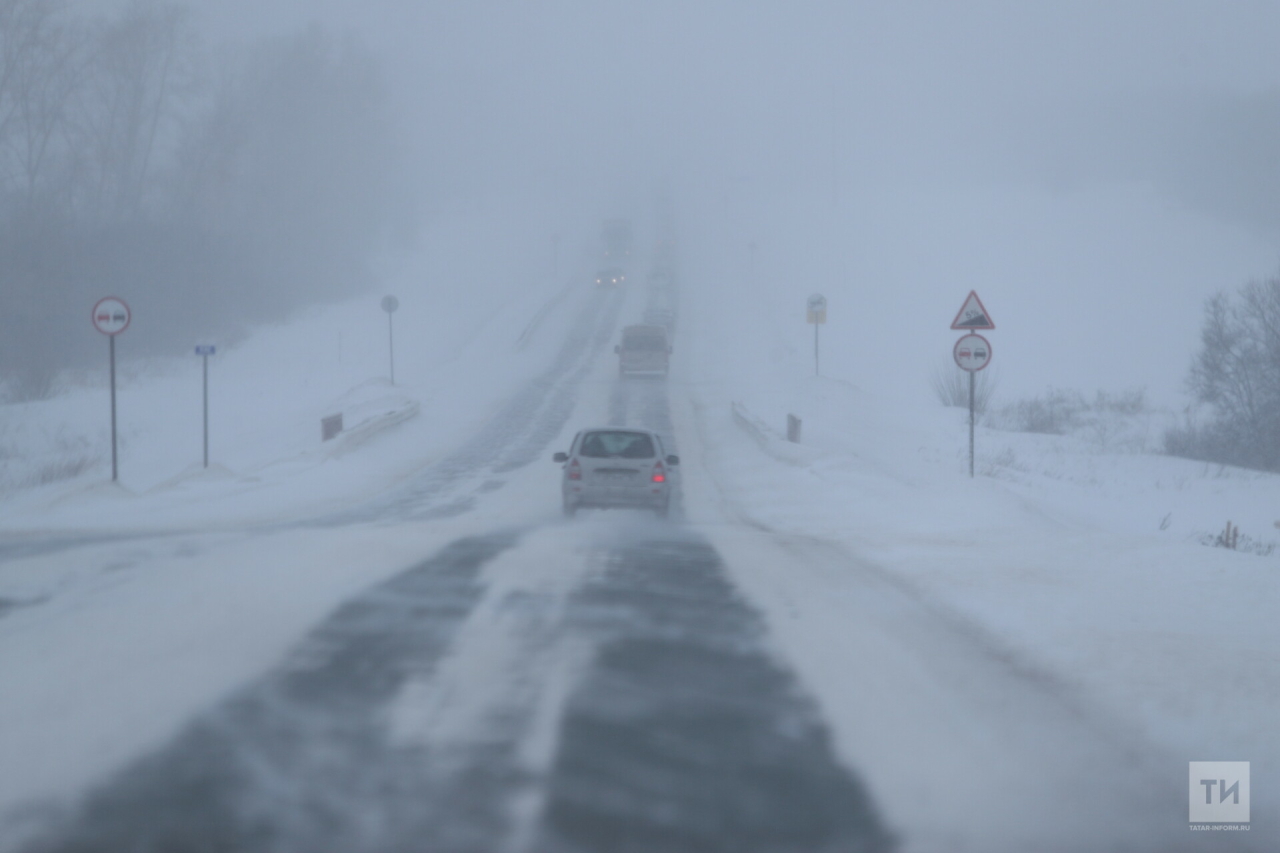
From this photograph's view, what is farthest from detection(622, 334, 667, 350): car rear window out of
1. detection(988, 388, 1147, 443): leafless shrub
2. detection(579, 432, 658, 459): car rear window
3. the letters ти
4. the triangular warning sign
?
the letters ти

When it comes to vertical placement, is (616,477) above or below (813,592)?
above

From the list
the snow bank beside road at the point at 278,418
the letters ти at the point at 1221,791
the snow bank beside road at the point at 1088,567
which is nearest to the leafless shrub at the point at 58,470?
the snow bank beside road at the point at 278,418

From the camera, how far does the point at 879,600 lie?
8672 millimetres

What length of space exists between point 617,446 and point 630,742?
38.9 ft

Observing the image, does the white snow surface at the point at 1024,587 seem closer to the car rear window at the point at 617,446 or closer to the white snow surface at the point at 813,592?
the white snow surface at the point at 813,592

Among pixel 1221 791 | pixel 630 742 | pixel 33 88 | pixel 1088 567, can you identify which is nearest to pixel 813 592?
pixel 1088 567

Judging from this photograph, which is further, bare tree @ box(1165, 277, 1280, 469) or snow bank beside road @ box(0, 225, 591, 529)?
→ bare tree @ box(1165, 277, 1280, 469)

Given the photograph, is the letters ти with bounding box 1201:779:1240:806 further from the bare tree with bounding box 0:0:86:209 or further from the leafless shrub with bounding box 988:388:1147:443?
the bare tree with bounding box 0:0:86:209

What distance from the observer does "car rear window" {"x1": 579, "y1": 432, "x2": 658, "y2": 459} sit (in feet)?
54.7

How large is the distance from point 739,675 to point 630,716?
1.01 m

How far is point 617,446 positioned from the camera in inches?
662

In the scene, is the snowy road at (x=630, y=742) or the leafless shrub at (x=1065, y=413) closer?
the snowy road at (x=630, y=742)

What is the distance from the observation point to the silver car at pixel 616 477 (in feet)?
54.3

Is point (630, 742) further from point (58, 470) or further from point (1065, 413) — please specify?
point (1065, 413)
